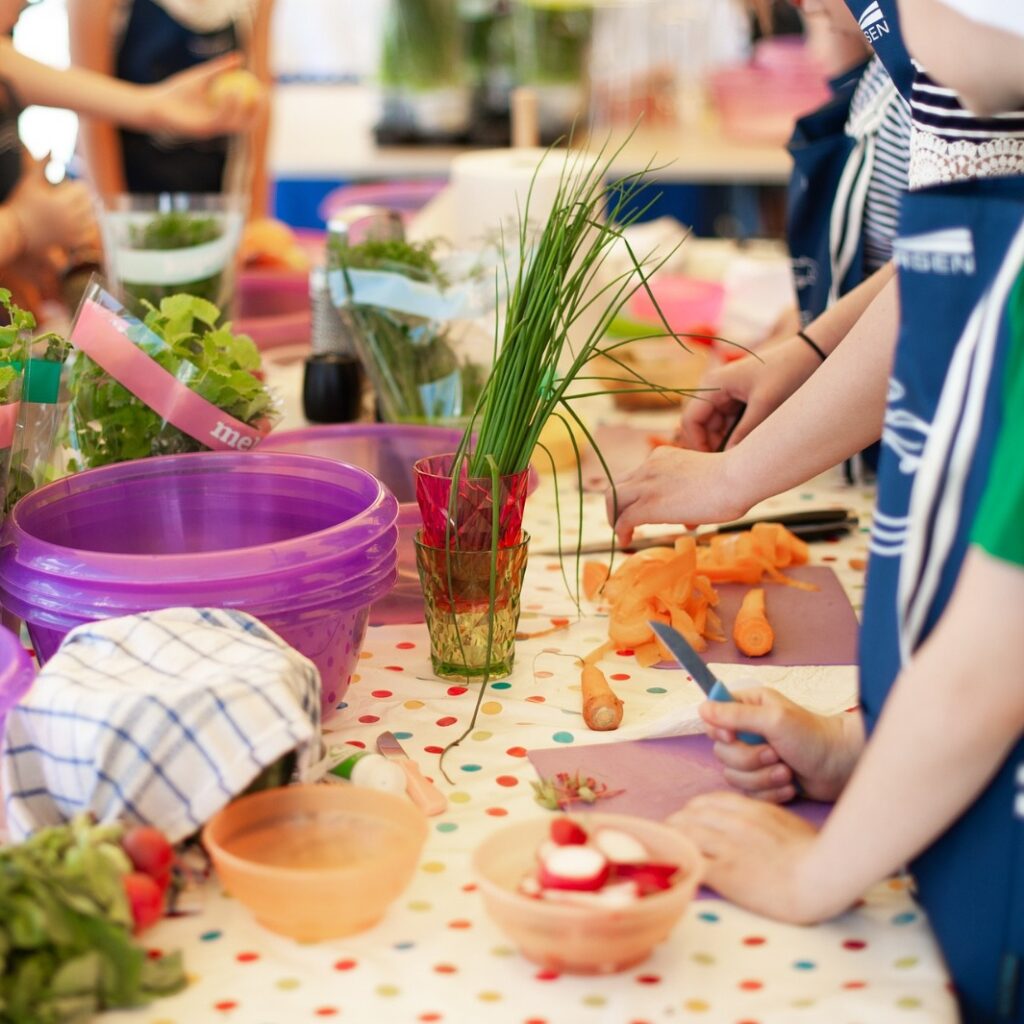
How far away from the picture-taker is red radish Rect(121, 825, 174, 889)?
79 cm

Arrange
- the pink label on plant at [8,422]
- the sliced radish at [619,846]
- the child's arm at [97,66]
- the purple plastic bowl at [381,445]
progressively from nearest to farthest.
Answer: the sliced radish at [619,846]
the pink label on plant at [8,422]
the purple plastic bowl at [381,445]
the child's arm at [97,66]

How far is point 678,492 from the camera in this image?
3.93 ft

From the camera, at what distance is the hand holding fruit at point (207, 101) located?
2287 millimetres

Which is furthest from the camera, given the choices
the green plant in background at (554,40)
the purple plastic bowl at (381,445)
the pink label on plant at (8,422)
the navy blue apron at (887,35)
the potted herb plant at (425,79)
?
the potted herb plant at (425,79)

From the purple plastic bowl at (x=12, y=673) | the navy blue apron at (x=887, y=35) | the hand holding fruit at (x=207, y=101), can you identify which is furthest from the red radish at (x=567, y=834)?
the hand holding fruit at (x=207, y=101)

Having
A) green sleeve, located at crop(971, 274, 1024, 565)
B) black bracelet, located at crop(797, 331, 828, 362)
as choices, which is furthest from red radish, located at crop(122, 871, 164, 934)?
black bracelet, located at crop(797, 331, 828, 362)

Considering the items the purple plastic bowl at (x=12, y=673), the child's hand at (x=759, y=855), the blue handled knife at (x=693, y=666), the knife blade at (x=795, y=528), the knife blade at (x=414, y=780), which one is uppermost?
the purple plastic bowl at (x=12, y=673)

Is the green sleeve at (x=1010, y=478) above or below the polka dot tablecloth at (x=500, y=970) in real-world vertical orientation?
above

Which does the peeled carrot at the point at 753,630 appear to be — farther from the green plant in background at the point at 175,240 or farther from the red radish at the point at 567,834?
the green plant in background at the point at 175,240

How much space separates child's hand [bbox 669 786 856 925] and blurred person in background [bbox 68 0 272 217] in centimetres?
229

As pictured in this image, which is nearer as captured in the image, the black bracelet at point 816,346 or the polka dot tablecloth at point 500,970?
the polka dot tablecloth at point 500,970

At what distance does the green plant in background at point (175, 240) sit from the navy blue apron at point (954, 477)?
1.15 metres

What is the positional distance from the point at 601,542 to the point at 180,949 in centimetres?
73

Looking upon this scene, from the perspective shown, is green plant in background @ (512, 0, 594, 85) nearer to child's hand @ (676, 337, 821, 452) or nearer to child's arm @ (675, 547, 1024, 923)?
child's hand @ (676, 337, 821, 452)
